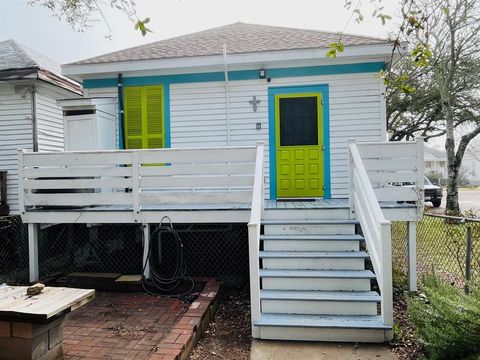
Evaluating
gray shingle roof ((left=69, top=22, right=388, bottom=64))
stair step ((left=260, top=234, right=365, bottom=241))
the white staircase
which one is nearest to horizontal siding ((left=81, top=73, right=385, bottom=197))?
gray shingle roof ((left=69, top=22, right=388, bottom=64))

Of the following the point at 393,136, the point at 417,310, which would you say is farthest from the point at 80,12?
the point at 393,136

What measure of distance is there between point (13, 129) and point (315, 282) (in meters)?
7.32

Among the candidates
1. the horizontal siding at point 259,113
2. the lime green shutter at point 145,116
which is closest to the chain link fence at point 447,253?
the horizontal siding at point 259,113

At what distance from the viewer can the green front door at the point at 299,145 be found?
652 centimetres

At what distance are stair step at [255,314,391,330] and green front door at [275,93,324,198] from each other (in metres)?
3.02

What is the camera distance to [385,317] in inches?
139

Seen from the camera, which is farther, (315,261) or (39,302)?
(315,261)

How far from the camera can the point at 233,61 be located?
6352 mm

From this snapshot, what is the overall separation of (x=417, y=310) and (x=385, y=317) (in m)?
0.37

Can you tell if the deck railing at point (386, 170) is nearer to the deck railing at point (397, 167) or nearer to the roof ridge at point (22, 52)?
the deck railing at point (397, 167)

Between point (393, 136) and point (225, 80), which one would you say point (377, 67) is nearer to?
point (225, 80)

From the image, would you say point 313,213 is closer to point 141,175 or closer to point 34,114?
point 141,175

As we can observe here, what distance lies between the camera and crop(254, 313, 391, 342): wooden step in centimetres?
349

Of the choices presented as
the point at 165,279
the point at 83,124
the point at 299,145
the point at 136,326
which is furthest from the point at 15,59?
the point at 136,326
